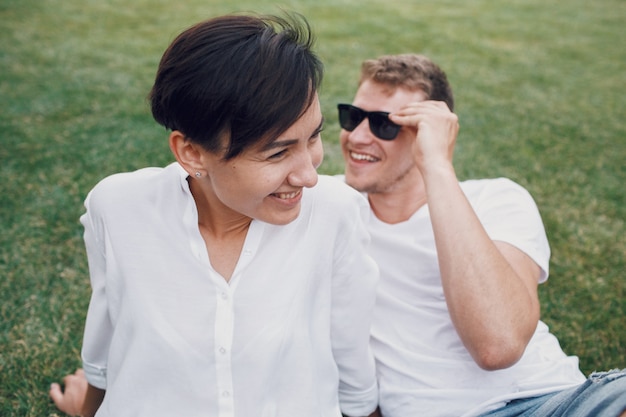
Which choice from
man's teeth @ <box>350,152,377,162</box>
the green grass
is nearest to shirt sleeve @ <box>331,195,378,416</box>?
man's teeth @ <box>350,152,377,162</box>

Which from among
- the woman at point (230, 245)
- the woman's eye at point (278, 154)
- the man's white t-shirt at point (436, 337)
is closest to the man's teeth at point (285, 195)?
the woman at point (230, 245)

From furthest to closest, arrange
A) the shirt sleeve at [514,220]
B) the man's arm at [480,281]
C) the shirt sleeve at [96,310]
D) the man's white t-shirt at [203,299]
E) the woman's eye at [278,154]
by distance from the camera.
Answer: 1. the shirt sleeve at [514,220]
2. the man's arm at [480,281]
3. the shirt sleeve at [96,310]
4. the man's white t-shirt at [203,299]
5. the woman's eye at [278,154]

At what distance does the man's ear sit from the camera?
5.46 feet

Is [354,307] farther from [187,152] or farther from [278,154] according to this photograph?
[187,152]

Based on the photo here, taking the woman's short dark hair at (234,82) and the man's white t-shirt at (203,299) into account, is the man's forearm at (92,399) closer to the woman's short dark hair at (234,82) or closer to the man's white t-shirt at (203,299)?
the man's white t-shirt at (203,299)

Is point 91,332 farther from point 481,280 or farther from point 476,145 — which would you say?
point 476,145

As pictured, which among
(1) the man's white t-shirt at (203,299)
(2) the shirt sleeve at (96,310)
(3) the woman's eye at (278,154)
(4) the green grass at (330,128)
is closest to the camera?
(3) the woman's eye at (278,154)

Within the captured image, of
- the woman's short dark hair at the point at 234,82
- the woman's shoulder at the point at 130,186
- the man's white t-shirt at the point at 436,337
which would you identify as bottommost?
the man's white t-shirt at the point at 436,337

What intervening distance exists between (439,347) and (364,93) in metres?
1.43

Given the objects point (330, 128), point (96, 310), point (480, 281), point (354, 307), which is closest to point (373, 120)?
point (480, 281)

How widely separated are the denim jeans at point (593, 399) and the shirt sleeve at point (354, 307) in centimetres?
67

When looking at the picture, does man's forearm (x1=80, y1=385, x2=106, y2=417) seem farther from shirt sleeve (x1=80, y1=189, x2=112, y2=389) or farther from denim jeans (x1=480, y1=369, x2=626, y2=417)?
denim jeans (x1=480, y1=369, x2=626, y2=417)

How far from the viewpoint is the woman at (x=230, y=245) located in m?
1.56

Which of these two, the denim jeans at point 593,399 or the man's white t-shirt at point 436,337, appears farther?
the man's white t-shirt at point 436,337
